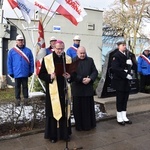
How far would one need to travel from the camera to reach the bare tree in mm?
17781

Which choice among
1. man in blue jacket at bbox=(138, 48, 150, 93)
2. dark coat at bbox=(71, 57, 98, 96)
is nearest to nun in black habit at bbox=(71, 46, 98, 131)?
dark coat at bbox=(71, 57, 98, 96)

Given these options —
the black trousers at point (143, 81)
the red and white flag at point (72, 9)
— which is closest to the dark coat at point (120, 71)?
the red and white flag at point (72, 9)

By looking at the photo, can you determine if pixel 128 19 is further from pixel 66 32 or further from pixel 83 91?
pixel 83 91

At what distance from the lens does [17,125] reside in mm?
4902

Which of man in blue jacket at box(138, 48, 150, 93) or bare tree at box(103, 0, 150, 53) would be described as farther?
bare tree at box(103, 0, 150, 53)

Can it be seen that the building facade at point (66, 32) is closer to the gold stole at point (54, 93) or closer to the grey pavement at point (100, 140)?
the grey pavement at point (100, 140)

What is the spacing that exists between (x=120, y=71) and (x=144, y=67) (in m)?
3.28

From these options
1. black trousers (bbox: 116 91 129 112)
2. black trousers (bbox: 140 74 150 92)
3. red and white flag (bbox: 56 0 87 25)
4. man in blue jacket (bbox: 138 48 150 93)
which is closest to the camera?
black trousers (bbox: 116 91 129 112)

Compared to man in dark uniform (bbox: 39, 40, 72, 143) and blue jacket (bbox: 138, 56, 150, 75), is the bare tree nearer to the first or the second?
blue jacket (bbox: 138, 56, 150, 75)

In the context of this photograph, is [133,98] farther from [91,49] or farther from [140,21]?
[140,21]

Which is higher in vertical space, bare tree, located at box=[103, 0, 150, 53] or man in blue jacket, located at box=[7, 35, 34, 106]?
bare tree, located at box=[103, 0, 150, 53]

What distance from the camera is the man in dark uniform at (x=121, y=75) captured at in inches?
205

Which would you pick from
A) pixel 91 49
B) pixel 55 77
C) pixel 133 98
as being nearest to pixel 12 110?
pixel 55 77

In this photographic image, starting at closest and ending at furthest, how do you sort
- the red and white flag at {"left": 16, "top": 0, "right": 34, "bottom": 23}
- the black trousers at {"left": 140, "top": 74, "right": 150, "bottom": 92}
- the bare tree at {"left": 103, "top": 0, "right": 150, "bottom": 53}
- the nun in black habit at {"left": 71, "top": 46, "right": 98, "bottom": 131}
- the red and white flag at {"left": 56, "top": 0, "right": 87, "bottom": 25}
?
the nun in black habit at {"left": 71, "top": 46, "right": 98, "bottom": 131}, the red and white flag at {"left": 56, "top": 0, "right": 87, "bottom": 25}, the red and white flag at {"left": 16, "top": 0, "right": 34, "bottom": 23}, the black trousers at {"left": 140, "top": 74, "right": 150, "bottom": 92}, the bare tree at {"left": 103, "top": 0, "right": 150, "bottom": 53}
